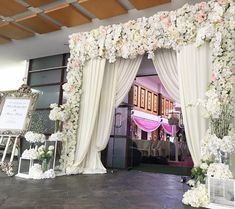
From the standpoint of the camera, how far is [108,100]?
15.8 feet

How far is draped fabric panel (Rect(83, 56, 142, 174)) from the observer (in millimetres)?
4695

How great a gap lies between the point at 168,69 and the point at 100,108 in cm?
154

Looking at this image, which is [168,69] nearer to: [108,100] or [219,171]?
[108,100]

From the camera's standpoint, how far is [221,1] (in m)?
3.48

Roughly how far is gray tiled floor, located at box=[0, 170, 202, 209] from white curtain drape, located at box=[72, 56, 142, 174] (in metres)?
0.69

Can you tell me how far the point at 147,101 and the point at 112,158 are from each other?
4.24 metres

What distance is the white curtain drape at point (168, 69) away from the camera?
4.13m

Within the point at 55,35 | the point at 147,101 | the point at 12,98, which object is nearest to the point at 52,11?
the point at 55,35

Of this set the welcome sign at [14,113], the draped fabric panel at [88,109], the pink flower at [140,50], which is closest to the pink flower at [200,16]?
the pink flower at [140,50]

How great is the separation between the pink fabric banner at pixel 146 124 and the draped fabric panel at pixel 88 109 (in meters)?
4.06

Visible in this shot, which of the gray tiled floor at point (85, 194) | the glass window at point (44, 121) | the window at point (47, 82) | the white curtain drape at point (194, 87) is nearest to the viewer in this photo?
the gray tiled floor at point (85, 194)

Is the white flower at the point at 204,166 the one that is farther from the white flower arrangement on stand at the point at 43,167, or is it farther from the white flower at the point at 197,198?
the white flower arrangement on stand at the point at 43,167

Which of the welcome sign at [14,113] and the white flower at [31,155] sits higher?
the welcome sign at [14,113]

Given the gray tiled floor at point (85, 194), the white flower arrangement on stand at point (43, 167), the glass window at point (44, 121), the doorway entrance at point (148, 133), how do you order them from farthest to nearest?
the glass window at point (44, 121) → the doorway entrance at point (148, 133) → the white flower arrangement on stand at point (43, 167) → the gray tiled floor at point (85, 194)
